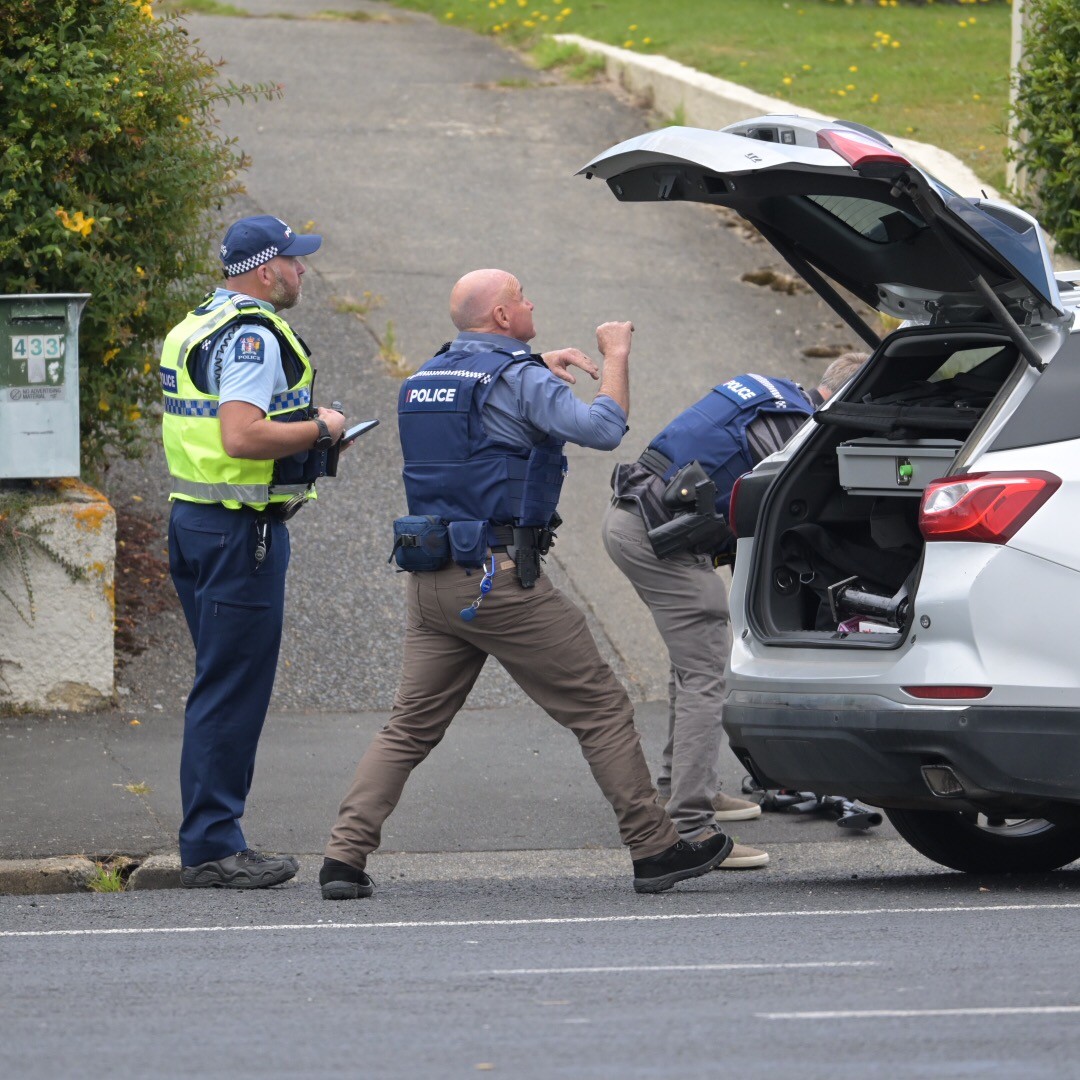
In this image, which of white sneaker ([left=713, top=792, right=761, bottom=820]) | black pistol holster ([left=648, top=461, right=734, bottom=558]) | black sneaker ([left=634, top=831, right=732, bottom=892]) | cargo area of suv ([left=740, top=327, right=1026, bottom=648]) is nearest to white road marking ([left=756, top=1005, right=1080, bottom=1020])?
cargo area of suv ([left=740, top=327, right=1026, bottom=648])

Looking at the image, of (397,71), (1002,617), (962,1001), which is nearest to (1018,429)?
(1002,617)

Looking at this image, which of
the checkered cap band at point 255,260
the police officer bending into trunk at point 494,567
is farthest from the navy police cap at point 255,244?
the police officer bending into trunk at point 494,567

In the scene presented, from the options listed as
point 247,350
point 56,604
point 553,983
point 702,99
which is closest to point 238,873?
point 247,350

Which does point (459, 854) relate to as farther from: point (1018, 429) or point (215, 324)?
point (1018, 429)

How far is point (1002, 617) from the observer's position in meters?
4.90

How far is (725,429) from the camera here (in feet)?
21.1

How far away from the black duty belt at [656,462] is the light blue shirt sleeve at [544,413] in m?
0.98

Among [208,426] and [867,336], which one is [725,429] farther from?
[208,426]

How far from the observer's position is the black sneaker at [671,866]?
5699 millimetres

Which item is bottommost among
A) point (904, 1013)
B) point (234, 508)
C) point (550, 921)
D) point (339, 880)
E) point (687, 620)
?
point (339, 880)

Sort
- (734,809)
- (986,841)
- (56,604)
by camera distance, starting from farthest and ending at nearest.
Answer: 1. (56,604)
2. (734,809)
3. (986,841)

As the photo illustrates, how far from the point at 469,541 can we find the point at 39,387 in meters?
3.11

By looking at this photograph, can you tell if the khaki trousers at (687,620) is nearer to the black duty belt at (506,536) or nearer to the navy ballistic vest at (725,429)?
the navy ballistic vest at (725,429)

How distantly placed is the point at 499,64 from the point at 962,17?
5.70 metres
